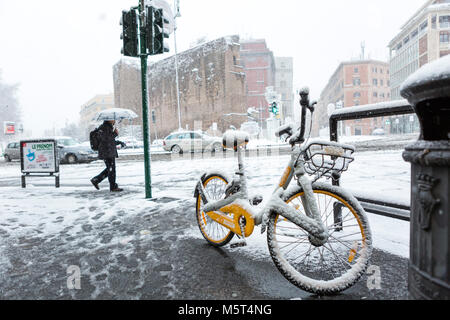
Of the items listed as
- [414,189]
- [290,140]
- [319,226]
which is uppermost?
[290,140]

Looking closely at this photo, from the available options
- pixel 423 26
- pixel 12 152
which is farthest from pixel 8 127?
pixel 423 26

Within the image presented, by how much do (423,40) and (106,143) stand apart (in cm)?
6828

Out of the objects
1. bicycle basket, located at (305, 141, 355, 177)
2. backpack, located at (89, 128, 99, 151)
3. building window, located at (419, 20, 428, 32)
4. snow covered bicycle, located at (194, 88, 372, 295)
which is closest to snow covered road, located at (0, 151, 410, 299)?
snow covered bicycle, located at (194, 88, 372, 295)

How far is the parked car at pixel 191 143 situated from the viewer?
71.4 ft

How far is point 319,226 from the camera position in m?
2.13

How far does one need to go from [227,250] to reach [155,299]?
42.3 inches

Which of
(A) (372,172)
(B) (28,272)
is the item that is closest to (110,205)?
(B) (28,272)

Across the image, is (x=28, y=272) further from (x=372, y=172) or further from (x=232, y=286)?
(x=372, y=172)

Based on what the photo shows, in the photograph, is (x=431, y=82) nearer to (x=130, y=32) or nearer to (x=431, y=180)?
(x=431, y=180)

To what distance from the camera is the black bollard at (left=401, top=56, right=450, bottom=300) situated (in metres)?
1.26

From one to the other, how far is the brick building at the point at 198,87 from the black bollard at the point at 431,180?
3883 cm

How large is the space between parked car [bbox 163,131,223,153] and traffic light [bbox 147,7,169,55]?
1608 centimetres
